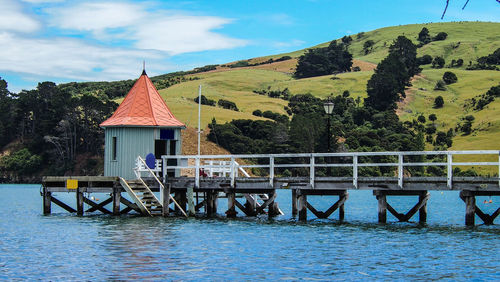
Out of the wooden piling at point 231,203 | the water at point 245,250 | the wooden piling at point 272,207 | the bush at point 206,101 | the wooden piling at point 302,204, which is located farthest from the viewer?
the bush at point 206,101

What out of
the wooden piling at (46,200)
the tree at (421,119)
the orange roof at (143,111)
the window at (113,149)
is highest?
the tree at (421,119)

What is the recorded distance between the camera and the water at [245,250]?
21672 mm

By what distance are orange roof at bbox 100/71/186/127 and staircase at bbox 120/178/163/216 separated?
3967 mm

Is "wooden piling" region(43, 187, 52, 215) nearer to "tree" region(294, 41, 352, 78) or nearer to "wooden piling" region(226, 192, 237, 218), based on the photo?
"wooden piling" region(226, 192, 237, 218)

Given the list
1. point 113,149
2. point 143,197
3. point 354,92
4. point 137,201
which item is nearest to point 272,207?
point 143,197

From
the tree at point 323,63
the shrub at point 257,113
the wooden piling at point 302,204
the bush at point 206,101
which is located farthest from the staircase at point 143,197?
the tree at point 323,63

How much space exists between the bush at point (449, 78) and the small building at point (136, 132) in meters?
130

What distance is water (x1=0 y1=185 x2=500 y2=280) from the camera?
21672 mm

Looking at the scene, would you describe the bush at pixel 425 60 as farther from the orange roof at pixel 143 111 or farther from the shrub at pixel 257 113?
the orange roof at pixel 143 111

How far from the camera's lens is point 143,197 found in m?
39.5

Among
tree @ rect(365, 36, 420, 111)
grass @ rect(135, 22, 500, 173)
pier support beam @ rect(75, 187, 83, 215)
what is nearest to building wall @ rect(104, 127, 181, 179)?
pier support beam @ rect(75, 187, 83, 215)

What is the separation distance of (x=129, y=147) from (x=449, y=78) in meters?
134

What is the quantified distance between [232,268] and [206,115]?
342ft

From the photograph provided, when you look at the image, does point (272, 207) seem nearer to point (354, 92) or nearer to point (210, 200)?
point (210, 200)
